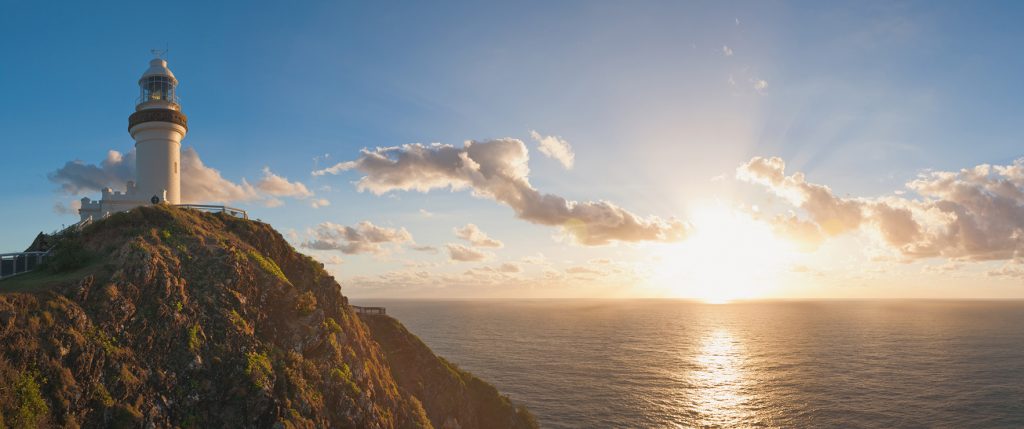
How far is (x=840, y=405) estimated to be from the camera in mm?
66438

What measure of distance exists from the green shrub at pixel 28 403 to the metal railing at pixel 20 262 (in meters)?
14.0

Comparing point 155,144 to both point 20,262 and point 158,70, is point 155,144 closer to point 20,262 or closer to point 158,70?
point 158,70

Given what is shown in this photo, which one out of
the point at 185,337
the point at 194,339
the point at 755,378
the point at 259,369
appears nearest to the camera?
the point at 185,337

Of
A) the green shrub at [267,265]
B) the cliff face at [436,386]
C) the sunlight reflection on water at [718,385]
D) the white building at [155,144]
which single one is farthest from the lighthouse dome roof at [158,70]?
the sunlight reflection on water at [718,385]

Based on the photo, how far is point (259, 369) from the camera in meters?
29.1

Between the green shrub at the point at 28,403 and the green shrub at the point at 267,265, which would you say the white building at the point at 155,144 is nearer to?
the green shrub at the point at 267,265

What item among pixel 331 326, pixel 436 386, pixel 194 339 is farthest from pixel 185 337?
pixel 436 386

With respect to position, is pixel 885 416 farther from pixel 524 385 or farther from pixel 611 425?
pixel 524 385

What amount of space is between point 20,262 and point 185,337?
47.3 ft

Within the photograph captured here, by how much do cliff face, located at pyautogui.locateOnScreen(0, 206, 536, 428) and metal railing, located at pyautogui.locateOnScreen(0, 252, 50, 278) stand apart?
1544 mm

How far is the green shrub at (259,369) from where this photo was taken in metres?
28.4

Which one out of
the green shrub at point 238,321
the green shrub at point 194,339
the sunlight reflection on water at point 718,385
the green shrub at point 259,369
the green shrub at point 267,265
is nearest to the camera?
the green shrub at point 194,339

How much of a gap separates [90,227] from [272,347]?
14636mm

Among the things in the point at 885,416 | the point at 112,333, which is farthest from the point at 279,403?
the point at 885,416
